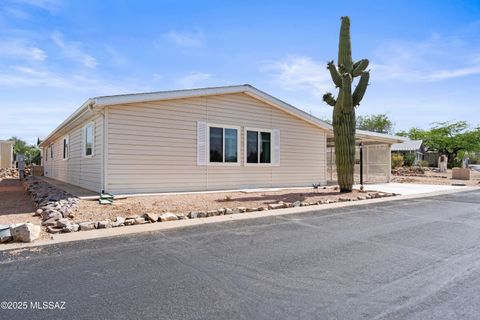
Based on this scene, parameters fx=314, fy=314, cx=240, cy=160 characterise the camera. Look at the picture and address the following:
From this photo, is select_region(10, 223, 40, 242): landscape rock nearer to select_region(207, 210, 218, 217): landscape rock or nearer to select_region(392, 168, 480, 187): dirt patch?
select_region(207, 210, 218, 217): landscape rock

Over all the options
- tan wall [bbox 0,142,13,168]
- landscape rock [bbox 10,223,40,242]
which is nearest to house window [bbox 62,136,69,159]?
landscape rock [bbox 10,223,40,242]

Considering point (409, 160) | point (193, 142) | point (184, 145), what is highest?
point (193, 142)

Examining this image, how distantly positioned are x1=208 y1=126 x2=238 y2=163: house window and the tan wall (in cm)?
2793

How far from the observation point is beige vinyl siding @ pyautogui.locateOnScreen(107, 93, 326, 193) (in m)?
9.11

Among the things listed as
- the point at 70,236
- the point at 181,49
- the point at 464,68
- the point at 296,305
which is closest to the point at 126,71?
the point at 181,49

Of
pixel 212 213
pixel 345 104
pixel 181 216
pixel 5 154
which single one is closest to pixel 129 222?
pixel 181 216

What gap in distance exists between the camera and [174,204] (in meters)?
7.72

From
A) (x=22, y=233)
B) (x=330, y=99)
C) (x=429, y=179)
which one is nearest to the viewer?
(x=22, y=233)

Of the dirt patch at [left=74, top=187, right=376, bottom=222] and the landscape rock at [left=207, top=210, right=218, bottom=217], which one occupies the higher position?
the dirt patch at [left=74, top=187, right=376, bottom=222]

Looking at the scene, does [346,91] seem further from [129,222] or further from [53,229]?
[53,229]

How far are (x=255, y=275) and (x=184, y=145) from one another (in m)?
7.26

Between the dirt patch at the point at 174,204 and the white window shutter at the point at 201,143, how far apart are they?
1.46m

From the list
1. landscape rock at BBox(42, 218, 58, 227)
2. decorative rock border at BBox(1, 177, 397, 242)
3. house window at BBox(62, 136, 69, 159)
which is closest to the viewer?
decorative rock border at BBox(1, 177, 397, 242)

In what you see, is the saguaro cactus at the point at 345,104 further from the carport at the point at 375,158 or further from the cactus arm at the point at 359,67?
the carport at the point at 375,158
